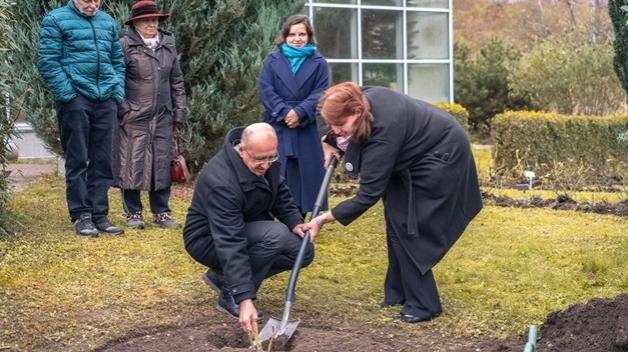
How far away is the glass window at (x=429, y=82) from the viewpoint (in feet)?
55.7

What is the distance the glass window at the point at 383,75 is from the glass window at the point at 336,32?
0.41m

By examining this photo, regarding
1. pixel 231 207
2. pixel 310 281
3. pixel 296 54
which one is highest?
pixel 296 54

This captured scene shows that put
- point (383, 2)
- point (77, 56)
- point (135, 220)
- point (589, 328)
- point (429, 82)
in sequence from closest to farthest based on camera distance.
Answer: point (589, 328) → point (77, 56) → point (135, 220) → point (383, 2) → point (429, 82)

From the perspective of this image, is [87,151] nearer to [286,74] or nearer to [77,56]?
[77,56]

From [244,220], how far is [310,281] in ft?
4.04

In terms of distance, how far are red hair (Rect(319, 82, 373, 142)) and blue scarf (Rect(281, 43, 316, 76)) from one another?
2.18m

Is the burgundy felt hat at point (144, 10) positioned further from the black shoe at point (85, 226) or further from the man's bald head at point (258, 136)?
the man's bald head at point (258, 136)

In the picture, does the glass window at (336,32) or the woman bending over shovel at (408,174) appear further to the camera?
the glass window at (336,32)

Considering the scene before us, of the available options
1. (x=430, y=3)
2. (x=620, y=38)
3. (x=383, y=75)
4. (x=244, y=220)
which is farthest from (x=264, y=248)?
(x=430, y=3)

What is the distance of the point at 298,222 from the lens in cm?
545

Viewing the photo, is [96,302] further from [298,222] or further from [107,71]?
[107,71]

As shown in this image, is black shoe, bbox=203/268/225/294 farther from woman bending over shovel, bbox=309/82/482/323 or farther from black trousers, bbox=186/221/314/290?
woman bending over shovel, bbox=309/82/482/323

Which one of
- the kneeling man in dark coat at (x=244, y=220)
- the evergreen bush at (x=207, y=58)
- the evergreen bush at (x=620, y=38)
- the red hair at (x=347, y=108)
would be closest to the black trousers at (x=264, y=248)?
the kneeling man in dark coat at (x=244, y=220)

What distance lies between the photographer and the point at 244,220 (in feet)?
17.4
